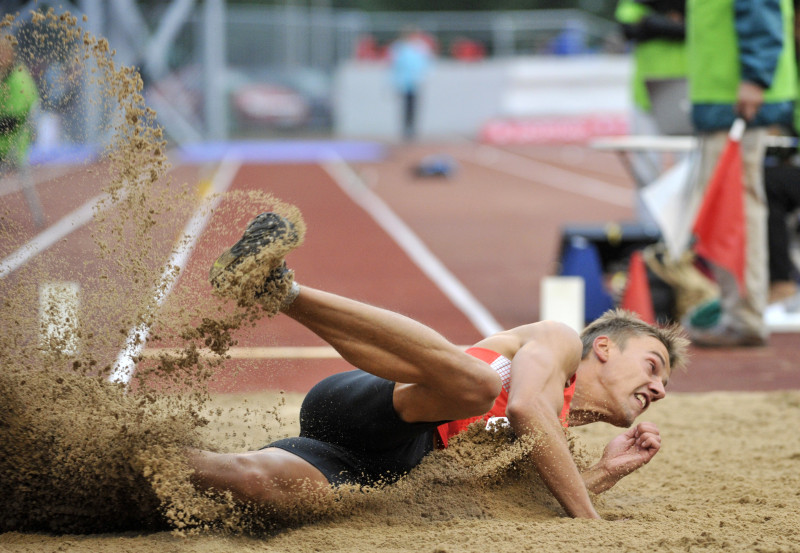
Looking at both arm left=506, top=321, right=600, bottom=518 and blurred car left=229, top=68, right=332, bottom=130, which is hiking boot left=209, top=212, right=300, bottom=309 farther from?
blurred car left=229, top=68, right=332, bottom=130

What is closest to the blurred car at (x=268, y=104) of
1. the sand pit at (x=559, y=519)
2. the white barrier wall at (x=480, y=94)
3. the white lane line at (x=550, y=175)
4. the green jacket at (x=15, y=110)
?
the white barrier wall at (x=480, y=94)

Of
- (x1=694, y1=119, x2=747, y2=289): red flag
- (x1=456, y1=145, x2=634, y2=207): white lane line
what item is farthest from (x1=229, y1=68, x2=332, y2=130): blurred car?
(x1=694, y1=119, x2=747, y2=289): red flag

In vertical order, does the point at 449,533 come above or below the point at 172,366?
below

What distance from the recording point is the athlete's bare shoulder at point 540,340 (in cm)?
278

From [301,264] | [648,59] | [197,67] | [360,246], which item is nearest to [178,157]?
[197,67]

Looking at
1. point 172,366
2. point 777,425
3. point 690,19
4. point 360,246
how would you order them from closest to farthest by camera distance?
1. point 172,366
2. point 777,425
3. point 690,19
4. point 360,246

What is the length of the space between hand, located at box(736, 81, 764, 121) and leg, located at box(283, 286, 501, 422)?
140 inches

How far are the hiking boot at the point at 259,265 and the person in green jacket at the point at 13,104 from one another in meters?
1.13

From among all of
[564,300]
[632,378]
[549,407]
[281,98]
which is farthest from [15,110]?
[281,98]

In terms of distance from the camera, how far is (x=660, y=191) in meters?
5.77

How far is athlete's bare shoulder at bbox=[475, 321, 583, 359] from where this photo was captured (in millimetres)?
2783

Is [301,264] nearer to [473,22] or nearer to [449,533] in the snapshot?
[449,533]

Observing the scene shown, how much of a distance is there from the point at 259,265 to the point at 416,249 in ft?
22.4

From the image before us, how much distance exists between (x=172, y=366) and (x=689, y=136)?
5.23m
